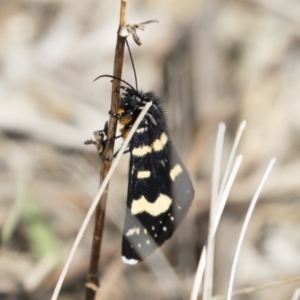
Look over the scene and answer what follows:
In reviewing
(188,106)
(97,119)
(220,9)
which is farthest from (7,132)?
(220,9)

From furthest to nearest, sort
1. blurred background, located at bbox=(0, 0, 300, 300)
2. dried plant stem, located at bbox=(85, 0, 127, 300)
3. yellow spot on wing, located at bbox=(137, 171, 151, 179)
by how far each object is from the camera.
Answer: blurred background, located at bbox=(0, 0, 300, 300), yellow spot on wing, located at bbox=(137, 171, 151, 179), dried plant stem, located at bbox=(85, 0, 127, 300)

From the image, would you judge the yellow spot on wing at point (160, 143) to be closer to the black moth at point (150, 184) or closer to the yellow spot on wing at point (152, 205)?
the black moth at point (150, 184)

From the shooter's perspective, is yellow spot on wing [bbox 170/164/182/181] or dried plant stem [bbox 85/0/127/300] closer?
dried plant stem [bbox 85/0/127/300]

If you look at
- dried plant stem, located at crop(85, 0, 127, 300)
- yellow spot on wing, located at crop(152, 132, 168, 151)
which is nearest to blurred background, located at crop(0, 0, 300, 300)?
dried plant stem, located at crop(85, 0, 127, 300)

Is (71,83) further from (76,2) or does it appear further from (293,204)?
(293,204)

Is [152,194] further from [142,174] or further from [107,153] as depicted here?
[107,153]

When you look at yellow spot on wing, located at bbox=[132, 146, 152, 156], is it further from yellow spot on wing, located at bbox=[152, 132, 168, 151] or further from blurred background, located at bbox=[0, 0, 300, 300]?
blurred background, located at bbox=[0, 0, 300, 300]

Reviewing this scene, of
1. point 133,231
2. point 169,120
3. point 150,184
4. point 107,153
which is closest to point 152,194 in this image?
point 150,184

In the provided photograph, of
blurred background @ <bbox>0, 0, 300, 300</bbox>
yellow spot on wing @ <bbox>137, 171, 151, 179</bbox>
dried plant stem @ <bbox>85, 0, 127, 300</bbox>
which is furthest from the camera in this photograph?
blurred background @ <bbox>0, 0, 300, 300</bbox>
